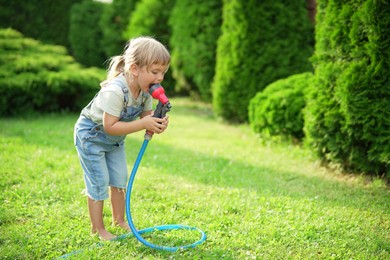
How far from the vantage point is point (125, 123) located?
126 inches

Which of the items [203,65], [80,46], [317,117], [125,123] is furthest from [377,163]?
[80,46]

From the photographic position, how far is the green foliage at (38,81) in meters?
8.46

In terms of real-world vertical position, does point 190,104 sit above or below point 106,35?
below

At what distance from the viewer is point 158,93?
125 inches

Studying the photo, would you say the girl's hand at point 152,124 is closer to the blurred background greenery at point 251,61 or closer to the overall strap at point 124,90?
the overall strap at point 124,90

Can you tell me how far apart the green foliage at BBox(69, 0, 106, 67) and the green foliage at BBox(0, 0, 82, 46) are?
29 centimetres

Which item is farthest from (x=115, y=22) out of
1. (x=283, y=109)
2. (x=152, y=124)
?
(x=152, y=124)

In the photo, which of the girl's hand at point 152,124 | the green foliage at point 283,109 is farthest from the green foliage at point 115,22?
the girl's hand at point 152,124

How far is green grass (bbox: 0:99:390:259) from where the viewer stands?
3287 millimetres

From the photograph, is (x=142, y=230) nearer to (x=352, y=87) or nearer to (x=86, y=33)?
(x=352, y=87)

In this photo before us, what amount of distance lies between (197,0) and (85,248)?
25.9 ft

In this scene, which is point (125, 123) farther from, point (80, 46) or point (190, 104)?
point (80, 46)

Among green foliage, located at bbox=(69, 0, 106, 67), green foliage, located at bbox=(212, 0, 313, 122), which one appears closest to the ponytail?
green foliage, located at bbox=(212, 0, 313, 122)

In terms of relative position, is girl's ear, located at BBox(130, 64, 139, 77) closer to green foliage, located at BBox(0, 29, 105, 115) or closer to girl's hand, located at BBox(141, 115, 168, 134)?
girl's hand, located at BBox(141, 115, 168, 134)
